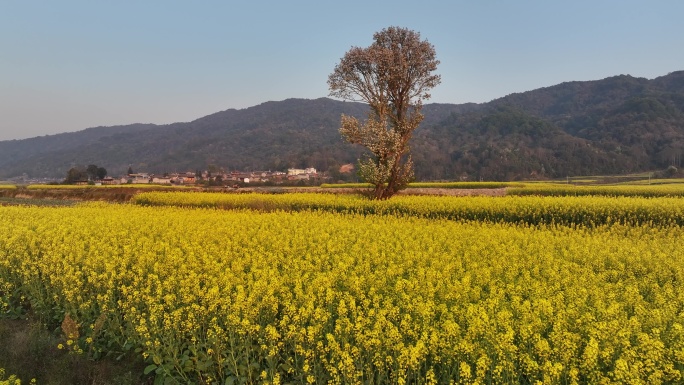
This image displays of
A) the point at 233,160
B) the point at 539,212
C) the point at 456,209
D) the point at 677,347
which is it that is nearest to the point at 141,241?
the point at 677,347

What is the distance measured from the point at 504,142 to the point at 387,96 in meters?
83.0

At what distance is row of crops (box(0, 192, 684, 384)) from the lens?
404 centimetres

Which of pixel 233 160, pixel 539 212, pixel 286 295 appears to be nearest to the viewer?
pixel 286 295

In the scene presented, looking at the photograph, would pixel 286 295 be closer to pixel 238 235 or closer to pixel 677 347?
pixel 677 347

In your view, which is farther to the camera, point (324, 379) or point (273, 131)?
point (273, 131)

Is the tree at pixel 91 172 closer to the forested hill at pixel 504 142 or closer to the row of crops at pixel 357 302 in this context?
the forested hill at pixel 504 142

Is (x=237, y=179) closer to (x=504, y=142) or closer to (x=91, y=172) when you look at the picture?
(x=91, y=172)

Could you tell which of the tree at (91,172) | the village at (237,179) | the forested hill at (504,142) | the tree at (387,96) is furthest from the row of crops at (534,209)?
the tree at (91,172)

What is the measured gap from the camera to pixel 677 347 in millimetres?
3945

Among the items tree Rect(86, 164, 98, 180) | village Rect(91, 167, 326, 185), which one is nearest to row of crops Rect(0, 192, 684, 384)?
village Rect(91, 167, 326, 185)

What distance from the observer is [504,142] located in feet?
326

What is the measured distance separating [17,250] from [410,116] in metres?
20.9

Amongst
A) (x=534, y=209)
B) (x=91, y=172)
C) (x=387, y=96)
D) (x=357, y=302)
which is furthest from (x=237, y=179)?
(x=357, y=302)

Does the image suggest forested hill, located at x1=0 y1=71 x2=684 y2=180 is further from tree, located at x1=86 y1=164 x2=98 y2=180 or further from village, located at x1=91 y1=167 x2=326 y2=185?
tree, located at x1=86 y1=164 x2=98 y2=180
